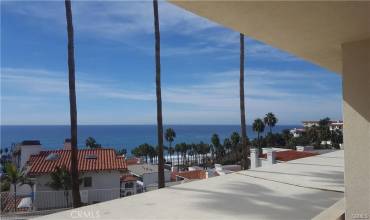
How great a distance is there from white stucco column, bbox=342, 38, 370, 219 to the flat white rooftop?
85 cm

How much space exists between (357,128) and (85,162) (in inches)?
946

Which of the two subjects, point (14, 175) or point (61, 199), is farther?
point (14, 175)

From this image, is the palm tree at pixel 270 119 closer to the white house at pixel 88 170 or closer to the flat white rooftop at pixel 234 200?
the white house at pixel 88 170

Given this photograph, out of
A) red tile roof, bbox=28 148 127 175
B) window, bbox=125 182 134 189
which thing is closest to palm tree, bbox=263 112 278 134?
window, bbox=125 182 134 189

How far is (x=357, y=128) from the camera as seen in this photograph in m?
5.05

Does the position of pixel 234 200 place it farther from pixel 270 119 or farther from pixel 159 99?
pixel 270 119

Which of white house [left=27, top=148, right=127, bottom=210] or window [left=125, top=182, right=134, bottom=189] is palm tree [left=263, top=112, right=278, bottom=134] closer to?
window [left=125, top=182, right=134, bottom=189]

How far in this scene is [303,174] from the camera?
381 inches

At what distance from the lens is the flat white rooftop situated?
565cm

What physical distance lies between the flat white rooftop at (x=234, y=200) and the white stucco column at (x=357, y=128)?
0.85 meters

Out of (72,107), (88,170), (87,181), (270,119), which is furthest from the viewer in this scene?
(270,119)

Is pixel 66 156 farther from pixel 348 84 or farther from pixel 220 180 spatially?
pixel 348 84

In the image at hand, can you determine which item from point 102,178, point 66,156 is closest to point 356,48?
point 102,178

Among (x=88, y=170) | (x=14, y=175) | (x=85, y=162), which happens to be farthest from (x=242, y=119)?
(x=14, y=175)
